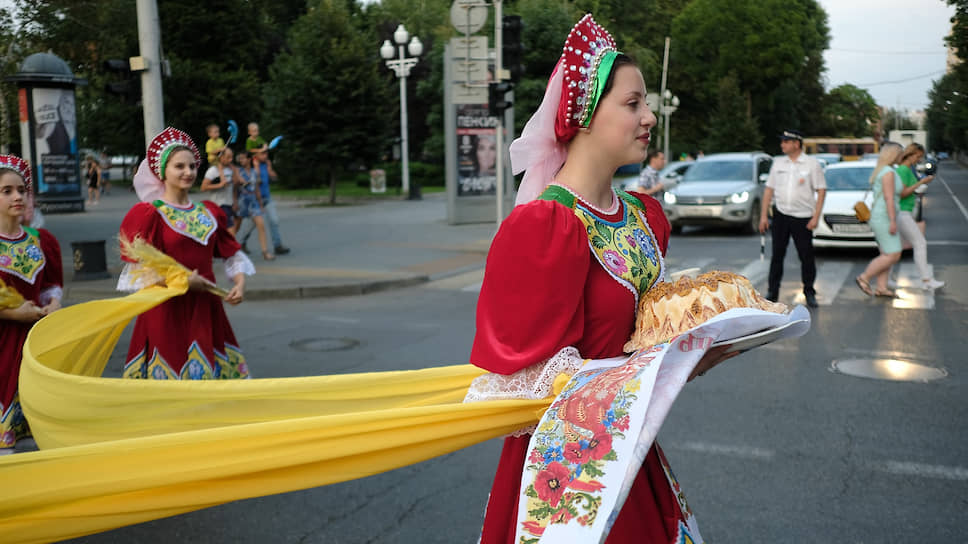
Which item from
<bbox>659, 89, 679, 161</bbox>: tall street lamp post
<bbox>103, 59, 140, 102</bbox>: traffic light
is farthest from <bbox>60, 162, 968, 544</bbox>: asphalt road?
<bbox>659, 89, 679, 161</bbox>: tall street lamp post

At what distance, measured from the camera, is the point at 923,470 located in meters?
4.85

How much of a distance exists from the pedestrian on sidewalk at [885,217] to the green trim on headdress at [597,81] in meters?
9.40

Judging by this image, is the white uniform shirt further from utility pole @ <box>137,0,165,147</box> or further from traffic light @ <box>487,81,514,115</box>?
utility pole @ <box>137,0,165,147</box>

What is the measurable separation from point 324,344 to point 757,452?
4708 millimetres

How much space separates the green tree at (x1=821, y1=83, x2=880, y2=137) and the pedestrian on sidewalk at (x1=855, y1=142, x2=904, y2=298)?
228 feet

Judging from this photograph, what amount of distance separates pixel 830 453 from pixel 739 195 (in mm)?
14854

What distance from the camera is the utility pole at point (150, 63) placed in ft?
38.1

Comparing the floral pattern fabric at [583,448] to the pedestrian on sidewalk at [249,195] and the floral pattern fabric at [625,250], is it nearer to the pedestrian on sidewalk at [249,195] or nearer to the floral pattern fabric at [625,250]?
the floral pattern fabric at [625,250]

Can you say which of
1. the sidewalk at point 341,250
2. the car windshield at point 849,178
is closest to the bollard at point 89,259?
the sidewalk at point 341,250

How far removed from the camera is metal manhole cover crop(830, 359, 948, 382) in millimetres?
6973

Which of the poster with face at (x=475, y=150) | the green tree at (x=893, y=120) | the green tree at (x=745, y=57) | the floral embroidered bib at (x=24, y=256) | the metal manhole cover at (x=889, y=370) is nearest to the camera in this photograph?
the floral embroidered bib at (x=24, y=256)

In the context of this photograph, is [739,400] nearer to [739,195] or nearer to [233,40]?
[739,195]

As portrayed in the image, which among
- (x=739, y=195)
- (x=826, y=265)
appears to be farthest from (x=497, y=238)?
(x=739, y=195)

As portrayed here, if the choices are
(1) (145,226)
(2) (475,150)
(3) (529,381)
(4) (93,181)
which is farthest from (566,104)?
(4) (93,181)
